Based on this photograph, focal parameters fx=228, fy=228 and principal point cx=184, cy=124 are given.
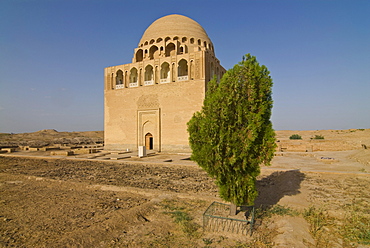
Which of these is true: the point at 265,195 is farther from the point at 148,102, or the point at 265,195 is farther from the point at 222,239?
the point at 148,102

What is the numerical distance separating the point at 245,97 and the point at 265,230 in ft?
9.89

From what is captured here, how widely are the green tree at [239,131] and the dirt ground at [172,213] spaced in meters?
1.09

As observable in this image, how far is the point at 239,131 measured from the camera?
16.5 feet

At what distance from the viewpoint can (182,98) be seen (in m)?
20.9

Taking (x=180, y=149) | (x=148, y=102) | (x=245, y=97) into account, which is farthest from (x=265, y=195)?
(x=148, y=102)

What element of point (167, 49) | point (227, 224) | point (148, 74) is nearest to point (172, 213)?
point (227, 224)

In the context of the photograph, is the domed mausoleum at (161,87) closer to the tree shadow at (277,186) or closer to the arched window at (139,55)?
the arched window at (139,55)

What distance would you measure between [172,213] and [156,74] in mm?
18384

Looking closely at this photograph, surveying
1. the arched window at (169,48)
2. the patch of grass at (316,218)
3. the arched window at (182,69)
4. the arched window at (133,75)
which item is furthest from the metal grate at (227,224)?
the arched window at (169,48)

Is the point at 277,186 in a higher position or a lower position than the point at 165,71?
lower

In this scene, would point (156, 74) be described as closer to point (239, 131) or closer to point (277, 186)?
point (277, 186)

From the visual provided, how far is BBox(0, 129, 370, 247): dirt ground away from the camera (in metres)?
4.59

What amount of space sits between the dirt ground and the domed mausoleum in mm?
11243

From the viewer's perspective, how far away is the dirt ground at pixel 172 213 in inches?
181
